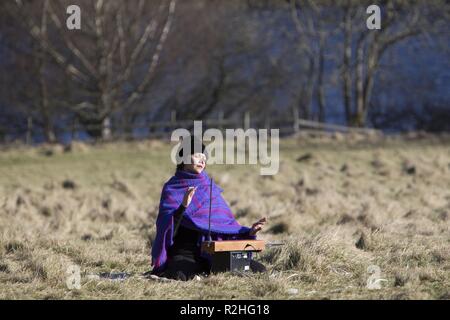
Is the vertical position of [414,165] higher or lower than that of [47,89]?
lower

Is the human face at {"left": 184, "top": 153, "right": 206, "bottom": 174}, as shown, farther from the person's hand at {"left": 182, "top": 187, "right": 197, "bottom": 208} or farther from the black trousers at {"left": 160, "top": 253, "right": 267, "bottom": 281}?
the black trousers at {"left": 160, "top": 253, "right": 267, "bottom": 281}

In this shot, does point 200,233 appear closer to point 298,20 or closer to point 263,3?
point 298,20

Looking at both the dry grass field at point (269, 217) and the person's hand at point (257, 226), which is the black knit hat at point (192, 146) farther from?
the dry grass field at point (269, 217)

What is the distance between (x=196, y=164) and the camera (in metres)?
7.90

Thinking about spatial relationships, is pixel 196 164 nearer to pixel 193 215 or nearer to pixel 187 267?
pixel 193 215

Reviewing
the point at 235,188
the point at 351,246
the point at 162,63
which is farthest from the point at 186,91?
the point at 351,246

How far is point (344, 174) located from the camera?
66.6 ft

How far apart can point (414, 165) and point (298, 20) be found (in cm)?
1633

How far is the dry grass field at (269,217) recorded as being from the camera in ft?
23.8

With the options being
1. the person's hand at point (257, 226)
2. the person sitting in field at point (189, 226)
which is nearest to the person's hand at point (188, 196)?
the person sitting in field at point (189, 226)

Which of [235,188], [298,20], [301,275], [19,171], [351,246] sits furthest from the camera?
[298,20]

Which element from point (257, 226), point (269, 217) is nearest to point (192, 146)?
point (257, 226)

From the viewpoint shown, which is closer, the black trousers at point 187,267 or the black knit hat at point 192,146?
the black trousers at point 187,267

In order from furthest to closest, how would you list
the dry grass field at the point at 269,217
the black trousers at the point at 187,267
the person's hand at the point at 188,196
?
1. the black trousers at the point at 187,267
2. the person's hand at the point at 188,196
3. the dry grass field at the point at 269,217
